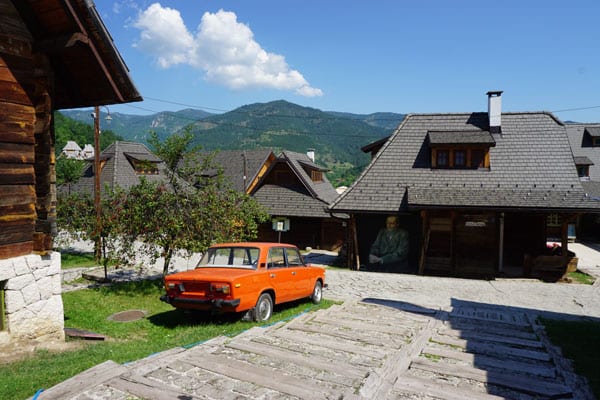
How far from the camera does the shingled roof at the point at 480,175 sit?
668 inches

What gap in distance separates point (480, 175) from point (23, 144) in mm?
17334

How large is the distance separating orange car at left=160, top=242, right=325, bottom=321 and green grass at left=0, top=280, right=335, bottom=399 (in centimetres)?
42

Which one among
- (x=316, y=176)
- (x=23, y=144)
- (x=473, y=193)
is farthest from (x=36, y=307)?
(x=316, y=176)

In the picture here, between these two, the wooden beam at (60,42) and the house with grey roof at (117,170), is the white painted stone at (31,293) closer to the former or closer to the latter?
the wooden beam at (60,42)

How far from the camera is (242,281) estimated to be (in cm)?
761

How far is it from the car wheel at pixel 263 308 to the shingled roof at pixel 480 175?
9960 millimetres

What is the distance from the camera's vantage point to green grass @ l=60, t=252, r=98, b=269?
723 inches

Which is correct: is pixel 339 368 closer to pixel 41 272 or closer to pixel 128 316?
pixel 41 272

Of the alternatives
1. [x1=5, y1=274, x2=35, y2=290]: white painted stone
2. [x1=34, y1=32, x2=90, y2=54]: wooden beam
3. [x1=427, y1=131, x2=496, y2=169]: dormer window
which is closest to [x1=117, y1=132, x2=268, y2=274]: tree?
[x1=5, y1=274, x2=35, y2=290]: white painted stone

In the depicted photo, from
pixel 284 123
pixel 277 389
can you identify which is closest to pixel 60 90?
pixel 277 389

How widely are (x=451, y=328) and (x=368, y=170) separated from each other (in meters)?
13.1

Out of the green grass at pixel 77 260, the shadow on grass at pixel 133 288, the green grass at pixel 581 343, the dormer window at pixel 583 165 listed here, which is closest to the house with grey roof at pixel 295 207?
the green grass at pixel 77 260

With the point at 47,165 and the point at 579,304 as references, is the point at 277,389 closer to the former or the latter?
the point at 47,165

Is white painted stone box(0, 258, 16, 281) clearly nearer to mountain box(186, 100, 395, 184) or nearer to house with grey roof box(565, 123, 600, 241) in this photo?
house with grey roof box(565, 123, 600, 241)
